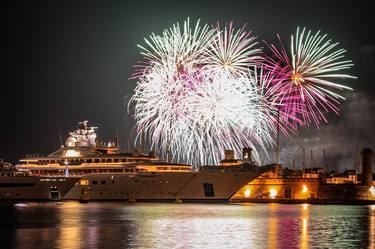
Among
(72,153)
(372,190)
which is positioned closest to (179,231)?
(72,153)

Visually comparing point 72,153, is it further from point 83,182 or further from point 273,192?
point 273,192

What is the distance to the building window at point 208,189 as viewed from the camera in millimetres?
98900

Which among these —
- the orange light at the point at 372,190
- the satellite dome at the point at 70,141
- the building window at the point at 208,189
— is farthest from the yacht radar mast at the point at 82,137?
the orange light at the point at 372,190

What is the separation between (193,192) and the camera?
99.5m

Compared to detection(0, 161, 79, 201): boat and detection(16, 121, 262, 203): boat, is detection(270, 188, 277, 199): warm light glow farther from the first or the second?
detection(0, 161, 79, 201): boat

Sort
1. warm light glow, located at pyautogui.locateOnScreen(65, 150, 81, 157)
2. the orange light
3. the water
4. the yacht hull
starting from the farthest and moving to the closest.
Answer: the orange light → warm light glow, located at pyautogui.locateOnScreen(65, 150, 81, 157) → the yacht hull → the water

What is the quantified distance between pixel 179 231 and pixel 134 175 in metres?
44.9

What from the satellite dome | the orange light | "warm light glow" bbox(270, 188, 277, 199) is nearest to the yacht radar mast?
the satellite dome

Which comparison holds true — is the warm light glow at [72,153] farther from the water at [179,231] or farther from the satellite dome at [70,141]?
the water at [179,231]

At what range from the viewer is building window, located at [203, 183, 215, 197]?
9890cm

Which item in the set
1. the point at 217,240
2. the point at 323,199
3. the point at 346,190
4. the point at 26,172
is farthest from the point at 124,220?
the point at 346,190

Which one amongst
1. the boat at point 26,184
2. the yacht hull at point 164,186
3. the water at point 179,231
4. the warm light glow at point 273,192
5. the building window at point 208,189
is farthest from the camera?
the warm light glow at point 273,192

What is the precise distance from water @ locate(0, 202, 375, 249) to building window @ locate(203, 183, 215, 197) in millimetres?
27718

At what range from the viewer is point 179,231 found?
51844 millimetres
